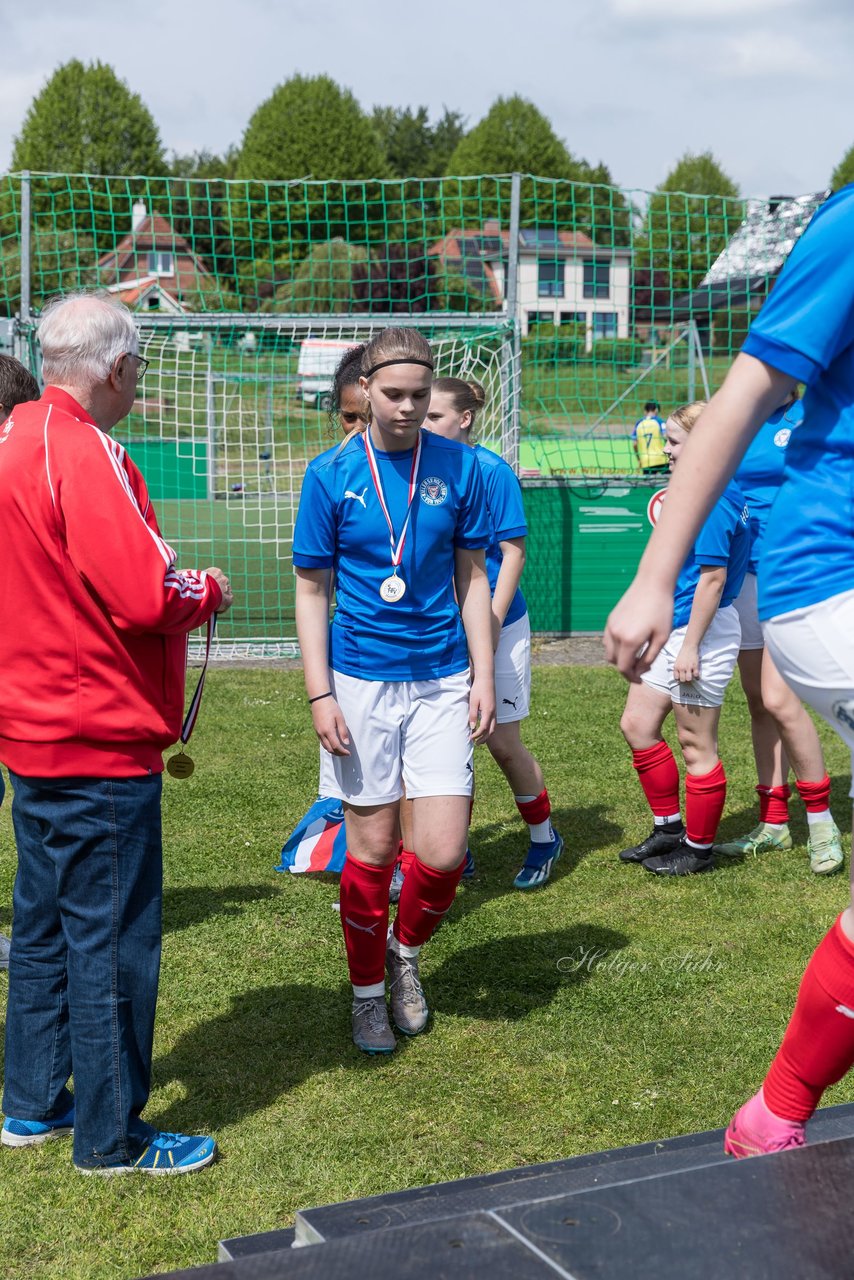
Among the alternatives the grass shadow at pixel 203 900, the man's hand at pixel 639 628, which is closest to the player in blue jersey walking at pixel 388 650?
the grass shadow at pixel 203 900

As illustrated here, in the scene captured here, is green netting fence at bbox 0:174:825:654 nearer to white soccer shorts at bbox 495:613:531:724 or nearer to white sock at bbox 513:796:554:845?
white soccer shorts at bbox 495:613:531:724

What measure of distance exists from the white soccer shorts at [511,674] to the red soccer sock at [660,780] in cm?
61

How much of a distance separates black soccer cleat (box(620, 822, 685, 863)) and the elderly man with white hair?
2.78 m

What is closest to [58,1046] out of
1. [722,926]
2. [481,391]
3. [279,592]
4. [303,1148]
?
[303,1148]

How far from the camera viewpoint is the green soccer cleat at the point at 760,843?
5664 millimetres

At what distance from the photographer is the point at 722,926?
478 centimetres

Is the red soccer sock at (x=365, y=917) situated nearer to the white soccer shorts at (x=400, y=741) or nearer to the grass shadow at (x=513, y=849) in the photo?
the white soccer shorts at (x=400, y=741)

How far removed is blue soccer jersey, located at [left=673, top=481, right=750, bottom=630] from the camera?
500 cm

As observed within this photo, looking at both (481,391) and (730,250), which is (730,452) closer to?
(481,391)

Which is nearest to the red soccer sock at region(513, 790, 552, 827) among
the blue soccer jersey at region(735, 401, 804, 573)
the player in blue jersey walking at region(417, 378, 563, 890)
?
the player in blue jersey walking at region(417, 378, 563, 890)

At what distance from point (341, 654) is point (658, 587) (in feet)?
6.33

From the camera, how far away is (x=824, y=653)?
2074mm

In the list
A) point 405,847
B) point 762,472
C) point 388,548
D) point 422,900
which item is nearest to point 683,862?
point 405,847

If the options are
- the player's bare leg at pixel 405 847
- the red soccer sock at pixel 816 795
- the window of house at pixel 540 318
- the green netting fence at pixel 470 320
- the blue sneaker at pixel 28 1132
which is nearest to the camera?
the blue sneaker at pixel 28 1132
